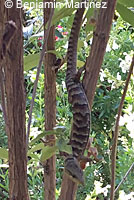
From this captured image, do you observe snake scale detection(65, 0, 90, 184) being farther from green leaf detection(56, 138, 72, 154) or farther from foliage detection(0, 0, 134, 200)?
foliage detection(0, 0, 134, 200)

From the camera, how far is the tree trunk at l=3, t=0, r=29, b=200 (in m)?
0.30

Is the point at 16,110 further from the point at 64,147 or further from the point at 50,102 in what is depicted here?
the point at 50,102

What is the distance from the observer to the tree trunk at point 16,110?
300 millimetres

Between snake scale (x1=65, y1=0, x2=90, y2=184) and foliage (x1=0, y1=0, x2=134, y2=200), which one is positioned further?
foliage (x1=0, y1=0, x2=134, y2=200)

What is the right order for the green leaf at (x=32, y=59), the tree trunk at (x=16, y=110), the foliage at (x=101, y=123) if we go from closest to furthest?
the tree trunk at (x=16, y=110)
the green leaf at (x=32, y=59)
the foliage at (x=101, y=123)

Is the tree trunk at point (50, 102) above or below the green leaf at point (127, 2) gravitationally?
below

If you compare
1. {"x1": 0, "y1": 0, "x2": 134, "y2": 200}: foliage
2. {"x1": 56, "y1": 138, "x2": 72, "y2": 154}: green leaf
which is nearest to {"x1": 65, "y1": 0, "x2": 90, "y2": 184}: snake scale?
{"x1": 56, "y1": 138, "x2": 72, "y2": 154}: green leaf

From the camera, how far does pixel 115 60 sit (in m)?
1.26

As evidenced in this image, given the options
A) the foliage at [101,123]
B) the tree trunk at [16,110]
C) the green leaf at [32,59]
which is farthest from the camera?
the foliage at [101,123]

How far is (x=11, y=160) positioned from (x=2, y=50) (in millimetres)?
118

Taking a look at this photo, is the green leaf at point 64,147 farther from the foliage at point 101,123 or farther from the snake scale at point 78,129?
the foliage at point 101,123

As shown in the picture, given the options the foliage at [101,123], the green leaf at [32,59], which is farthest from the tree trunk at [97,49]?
the foliage at [101,123]

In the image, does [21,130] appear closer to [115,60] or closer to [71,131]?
[71,131]

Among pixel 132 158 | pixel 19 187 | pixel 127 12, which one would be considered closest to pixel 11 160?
pixel 19 187
